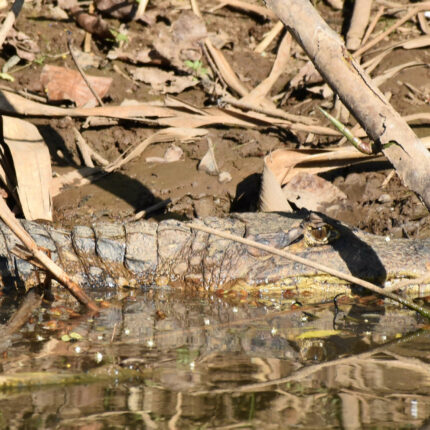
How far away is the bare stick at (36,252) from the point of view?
12.0 feet

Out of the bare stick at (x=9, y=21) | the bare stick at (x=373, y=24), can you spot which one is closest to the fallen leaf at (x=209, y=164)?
the bare stick at (x=373, y=24)

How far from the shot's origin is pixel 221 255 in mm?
5289

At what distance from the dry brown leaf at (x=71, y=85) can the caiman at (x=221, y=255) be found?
198 centimetres

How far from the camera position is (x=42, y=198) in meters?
6.04

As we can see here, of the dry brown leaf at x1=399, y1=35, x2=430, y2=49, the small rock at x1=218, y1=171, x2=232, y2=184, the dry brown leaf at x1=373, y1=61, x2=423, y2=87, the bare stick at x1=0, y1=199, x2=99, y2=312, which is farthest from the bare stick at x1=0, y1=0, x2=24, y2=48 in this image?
the dry brown leaf at x1=399, y1=35, x2=430, y2=49

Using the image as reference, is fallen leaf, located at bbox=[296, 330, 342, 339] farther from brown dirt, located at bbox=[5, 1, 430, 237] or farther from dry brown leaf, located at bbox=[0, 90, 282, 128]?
dry brown leaf, located at bbox=[0, 90, 282, 128]

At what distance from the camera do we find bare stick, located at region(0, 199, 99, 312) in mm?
3668

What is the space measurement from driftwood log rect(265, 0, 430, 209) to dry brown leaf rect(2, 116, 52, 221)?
116 inches

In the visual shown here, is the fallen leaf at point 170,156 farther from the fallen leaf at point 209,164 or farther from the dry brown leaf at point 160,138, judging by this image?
the fallen leaf at point 209,164

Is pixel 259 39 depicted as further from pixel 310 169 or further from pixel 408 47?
pixel 310 169

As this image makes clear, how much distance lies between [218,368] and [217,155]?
358cm

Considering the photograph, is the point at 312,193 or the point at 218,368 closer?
the point at 218,368

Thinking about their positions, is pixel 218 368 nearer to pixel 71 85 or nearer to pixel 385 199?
pixel 385 199

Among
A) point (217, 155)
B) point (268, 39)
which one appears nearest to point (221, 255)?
point (217, 155)
